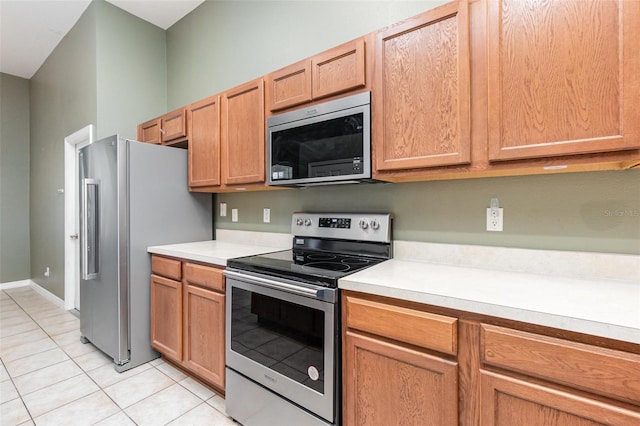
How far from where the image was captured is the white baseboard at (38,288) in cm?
386

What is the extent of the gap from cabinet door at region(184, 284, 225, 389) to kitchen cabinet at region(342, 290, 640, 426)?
3.00 ft

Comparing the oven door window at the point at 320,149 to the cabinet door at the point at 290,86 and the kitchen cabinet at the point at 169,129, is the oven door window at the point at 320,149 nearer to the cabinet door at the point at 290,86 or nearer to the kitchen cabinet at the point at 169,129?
the cabinet door at the point at 290,86

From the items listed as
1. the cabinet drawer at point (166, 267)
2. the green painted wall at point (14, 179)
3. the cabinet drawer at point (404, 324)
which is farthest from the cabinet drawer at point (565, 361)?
the green painted wall at point (14, 179)

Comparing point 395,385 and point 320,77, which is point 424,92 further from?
point 395,385

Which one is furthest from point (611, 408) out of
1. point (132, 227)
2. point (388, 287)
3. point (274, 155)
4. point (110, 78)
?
point (110, 78)

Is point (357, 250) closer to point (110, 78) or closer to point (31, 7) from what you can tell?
point (110, 78)

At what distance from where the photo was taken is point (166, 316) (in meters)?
2.23

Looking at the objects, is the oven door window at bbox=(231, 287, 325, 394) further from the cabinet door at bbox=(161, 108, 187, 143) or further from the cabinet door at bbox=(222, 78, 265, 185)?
the cabinet door at bbox=(161, 108, 187, 143)

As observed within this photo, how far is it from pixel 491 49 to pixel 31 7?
434cm

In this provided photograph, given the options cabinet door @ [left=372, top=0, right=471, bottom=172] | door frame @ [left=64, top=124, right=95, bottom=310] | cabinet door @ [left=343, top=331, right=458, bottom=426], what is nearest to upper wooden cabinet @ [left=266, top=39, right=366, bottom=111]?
cabinet door @ [left=372, top=0, right=471, bottom=172]

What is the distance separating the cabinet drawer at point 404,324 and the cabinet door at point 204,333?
944mm

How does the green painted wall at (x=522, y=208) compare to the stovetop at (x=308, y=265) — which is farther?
the stovetop at (x=308, y=265)

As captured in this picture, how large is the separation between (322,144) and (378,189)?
455mm

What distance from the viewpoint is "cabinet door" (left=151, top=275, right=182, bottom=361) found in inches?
83.6
